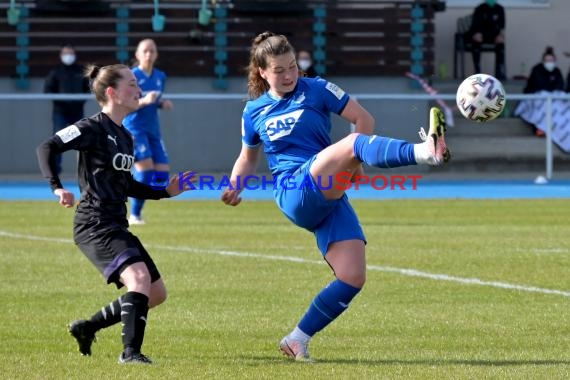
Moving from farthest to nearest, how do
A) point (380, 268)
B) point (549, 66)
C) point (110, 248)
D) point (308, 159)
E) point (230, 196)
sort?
point (549, 66)
point (380, 268)
point (230, 196)
point (308, 159)
point (110, 248)

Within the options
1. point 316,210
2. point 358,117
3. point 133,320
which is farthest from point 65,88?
point 133,320

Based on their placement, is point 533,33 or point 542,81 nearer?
point 542,81

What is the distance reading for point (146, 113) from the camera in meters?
15.2

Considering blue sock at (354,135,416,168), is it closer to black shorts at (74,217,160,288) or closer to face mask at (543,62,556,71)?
black shorts at (74,217,160,288)

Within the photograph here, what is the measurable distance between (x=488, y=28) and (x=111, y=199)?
67.3 ft

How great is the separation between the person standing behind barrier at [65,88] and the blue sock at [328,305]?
15.8 meters

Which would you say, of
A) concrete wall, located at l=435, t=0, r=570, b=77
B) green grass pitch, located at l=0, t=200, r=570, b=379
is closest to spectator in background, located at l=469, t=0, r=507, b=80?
concrete wall, located at l=435, t=0, r=570, b=77

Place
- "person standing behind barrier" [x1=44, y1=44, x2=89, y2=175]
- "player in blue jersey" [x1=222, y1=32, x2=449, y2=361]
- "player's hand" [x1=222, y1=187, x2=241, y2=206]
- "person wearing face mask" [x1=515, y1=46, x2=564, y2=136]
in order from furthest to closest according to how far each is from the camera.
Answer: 1. "person wearing face mask" [x1=515, y1=46, x2=564, y2=136]
2. "person standing behind barrier" [x1=44, y1=44, x2=89, y2=175]
3. "player's hand" [x1=222, y1=187, x2=241, y2=206]
4. "player in blue jersey" [x1=222, y1=32, x2=449, y2=361]

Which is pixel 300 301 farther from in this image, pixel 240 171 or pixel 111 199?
pixel 111 199

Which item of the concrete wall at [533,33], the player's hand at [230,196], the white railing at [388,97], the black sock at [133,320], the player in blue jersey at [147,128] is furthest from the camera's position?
the concrete wall at [533,33]

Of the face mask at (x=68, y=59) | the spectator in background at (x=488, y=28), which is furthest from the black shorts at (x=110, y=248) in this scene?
the spectator in background at (x=488, y=28)

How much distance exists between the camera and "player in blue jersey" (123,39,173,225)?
49.4 feet

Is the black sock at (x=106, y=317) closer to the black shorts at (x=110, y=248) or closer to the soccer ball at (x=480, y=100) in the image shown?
the black shorts at (x=110, y=248)

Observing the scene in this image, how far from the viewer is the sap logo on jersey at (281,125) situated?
7.45m
